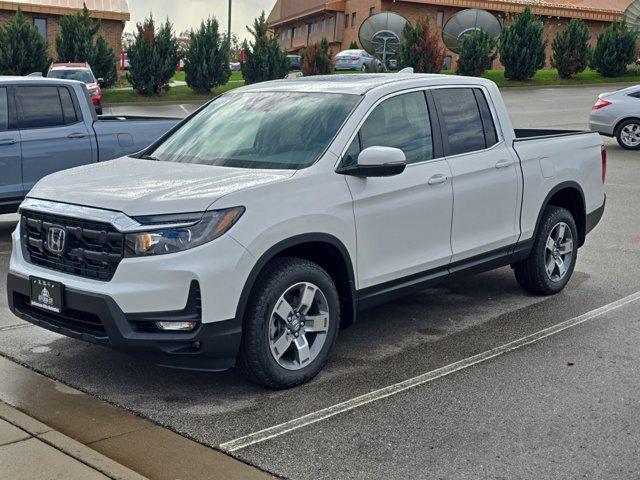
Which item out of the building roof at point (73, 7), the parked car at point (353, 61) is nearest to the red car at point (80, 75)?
the building roof at point (73, 7)

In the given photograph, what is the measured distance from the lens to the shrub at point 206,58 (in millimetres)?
38938

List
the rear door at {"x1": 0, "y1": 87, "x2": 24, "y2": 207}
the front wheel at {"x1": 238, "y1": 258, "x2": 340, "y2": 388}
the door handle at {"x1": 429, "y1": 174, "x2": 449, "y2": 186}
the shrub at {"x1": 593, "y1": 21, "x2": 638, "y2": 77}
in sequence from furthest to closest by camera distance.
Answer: the shrub at {"x1": 593, "y1": 21, "x2": 638, "y2": 77}, the rear door at {"x1": 0, "y1": 87, "x2": 24, "y2": 207}, the door handle at {"x1": 429, "y1": 174, "x2": 449, "y2": 186}, the front wheel at {"x1": 238, "y1": 258, "x2": 340, "y2": 388}

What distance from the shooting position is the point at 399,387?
220 inches

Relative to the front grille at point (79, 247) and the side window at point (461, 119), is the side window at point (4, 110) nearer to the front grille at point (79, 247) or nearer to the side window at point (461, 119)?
the front grille at point (79, 247)

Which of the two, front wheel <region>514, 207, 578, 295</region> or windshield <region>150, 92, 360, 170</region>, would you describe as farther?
front wheel <region>514, 207, 578, 295</region>

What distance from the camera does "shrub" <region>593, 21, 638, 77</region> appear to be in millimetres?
43750

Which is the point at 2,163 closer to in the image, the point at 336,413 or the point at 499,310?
the point at 499,310

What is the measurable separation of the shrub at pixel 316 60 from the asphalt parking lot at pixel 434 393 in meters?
34.3

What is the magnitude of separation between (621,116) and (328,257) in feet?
54.2

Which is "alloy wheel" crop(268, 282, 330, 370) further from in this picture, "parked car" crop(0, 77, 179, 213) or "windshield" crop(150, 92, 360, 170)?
"parked car" crop(0, 77, 179, 213)

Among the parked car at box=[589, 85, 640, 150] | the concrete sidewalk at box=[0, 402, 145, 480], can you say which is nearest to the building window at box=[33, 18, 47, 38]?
the parked car at box=[589, 85, 640, 150]

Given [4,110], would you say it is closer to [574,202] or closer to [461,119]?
[461,119]

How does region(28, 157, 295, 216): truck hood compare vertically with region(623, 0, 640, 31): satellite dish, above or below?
below

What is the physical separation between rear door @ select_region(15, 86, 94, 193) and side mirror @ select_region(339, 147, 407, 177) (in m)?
5.65
